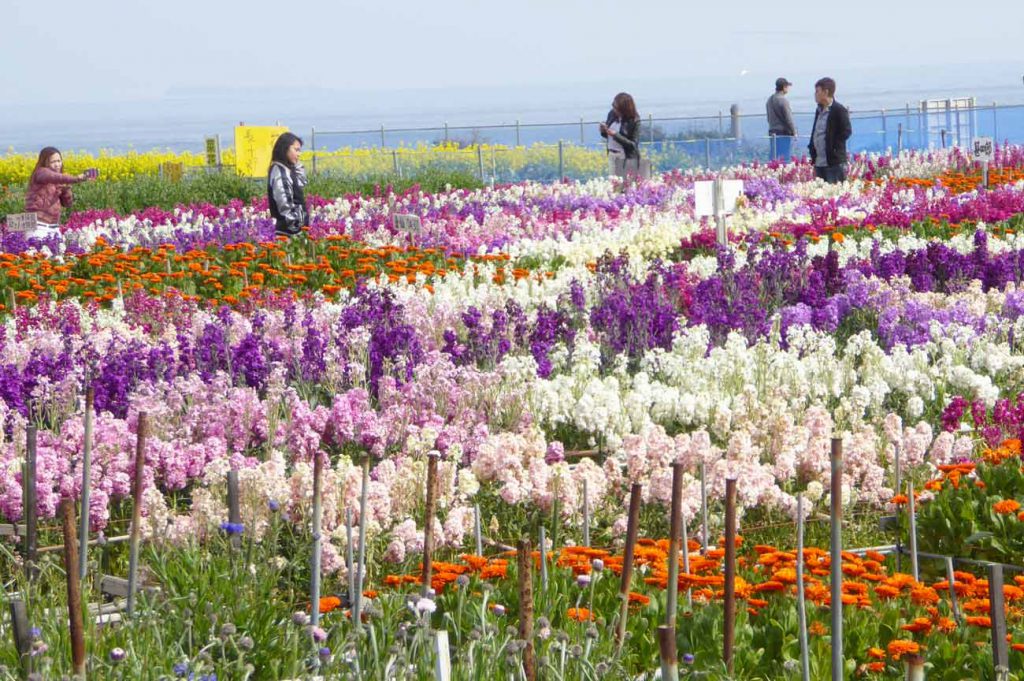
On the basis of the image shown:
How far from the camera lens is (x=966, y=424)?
781 cm

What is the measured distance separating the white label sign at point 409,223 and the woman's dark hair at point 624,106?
6.80m

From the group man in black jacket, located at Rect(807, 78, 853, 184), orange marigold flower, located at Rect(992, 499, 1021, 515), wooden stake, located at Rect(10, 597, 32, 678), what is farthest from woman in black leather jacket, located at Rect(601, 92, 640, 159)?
wooden stake, located at Rect(10, 597, 32, 678)

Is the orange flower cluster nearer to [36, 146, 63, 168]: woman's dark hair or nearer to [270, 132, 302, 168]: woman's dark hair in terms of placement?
[270, 132, 302, 168]: woman's dark hair

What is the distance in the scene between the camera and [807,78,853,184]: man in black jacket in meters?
18.3

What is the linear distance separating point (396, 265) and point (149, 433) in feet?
18.3

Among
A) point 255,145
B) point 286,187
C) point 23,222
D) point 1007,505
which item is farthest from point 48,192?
point 255,145

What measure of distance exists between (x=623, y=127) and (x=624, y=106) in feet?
3.27

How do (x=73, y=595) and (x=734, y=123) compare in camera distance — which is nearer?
(x=73, y=595)

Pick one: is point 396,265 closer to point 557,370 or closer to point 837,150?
point 557,370

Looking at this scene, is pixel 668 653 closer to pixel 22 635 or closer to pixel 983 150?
pixel 22 635

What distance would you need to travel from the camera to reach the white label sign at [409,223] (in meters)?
14.3

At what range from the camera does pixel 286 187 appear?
1539 cm

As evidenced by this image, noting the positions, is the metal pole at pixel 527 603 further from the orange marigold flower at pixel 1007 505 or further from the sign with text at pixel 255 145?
the sign with text at pixel 255 145

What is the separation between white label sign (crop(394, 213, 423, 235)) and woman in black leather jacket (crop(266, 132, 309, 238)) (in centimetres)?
130
